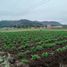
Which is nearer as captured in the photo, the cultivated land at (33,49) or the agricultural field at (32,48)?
Result: the cultivated land at (33,49)

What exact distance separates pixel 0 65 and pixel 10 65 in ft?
1.63

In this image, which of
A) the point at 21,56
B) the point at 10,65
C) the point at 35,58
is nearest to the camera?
the point at 10,65

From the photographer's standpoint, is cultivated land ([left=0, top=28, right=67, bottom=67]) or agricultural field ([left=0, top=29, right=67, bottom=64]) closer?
cultivated land ([left=0, top=28, right=67, bottom=67])

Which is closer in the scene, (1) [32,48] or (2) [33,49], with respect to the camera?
(2) [33,49]

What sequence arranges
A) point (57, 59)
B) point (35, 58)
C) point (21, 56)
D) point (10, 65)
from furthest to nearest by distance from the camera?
point (21, 56)
point (35, 58)
point (57, 59)
point (10, 65)

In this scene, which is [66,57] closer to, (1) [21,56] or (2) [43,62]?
(2) [43,62]

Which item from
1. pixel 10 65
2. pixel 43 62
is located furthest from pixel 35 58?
pixel 10 65

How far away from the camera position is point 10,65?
823cm

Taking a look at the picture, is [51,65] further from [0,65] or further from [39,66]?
[0,65]

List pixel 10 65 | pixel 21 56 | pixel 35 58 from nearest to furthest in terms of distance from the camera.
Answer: pixel 10 65 < pixel 35 58 < pixel 21 56

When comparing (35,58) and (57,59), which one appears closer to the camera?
(57,59)

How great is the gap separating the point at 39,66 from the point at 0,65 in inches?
56.2

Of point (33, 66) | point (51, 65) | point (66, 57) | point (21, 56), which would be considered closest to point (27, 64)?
point (33, 66)

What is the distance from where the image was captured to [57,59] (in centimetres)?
884
